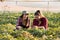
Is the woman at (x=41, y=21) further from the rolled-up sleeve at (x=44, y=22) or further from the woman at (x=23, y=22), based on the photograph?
the woman at (x=23, y=22)

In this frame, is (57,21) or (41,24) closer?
(41,24)

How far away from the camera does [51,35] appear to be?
8633 millimetres

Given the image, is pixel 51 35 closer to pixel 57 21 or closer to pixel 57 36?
pixel 57 36

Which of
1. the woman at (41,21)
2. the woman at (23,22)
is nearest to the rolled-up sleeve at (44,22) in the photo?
the woman at (41,21)

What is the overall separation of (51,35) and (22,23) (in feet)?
3.50

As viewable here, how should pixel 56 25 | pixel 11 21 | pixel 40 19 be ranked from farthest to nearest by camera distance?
pixel 11 21, pixel 56 25, pixel 40 19

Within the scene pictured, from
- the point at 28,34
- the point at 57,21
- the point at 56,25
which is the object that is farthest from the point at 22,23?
the point at 57,21

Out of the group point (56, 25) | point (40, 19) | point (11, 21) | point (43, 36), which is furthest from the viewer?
point (11, 21)

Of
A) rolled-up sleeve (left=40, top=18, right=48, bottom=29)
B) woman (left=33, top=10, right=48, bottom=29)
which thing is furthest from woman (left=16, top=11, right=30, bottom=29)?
rolled-up sleeve (left=40, top=18, right=48, bottom=29)

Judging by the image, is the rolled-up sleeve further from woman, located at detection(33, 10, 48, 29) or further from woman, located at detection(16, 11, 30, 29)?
woman, located at detection(16, 11, 30, 29)

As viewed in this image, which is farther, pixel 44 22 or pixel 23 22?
pixel 23 22

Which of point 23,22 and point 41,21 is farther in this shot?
point 23,22

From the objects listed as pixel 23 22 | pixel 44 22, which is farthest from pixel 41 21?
pixel 23 22

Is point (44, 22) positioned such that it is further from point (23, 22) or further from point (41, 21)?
point (23, 22)
